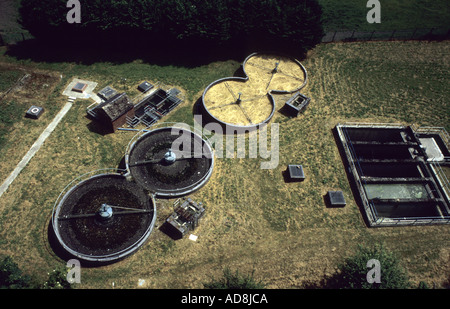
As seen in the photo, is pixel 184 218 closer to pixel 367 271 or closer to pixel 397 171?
pixel 367 271

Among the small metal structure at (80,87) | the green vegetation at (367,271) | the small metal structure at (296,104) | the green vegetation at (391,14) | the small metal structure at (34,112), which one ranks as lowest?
the green vegetation at (367,271)

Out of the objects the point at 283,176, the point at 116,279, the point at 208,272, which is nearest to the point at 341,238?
the point at 283,176

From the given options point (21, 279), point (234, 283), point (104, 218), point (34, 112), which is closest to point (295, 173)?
point (234, 283)

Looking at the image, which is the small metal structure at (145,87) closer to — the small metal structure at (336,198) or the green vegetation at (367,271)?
the small metal structure at (336,198)

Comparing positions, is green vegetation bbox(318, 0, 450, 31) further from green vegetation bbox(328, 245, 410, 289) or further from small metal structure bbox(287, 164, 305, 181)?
green vegetation bbox(328, 245, 410, 289)
